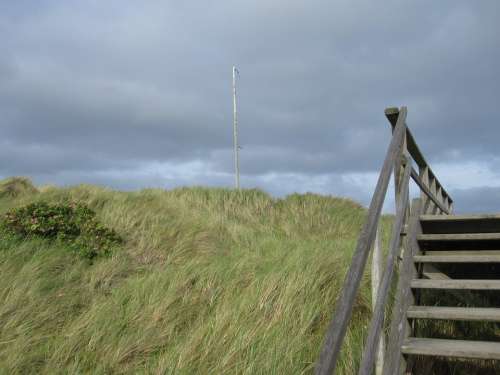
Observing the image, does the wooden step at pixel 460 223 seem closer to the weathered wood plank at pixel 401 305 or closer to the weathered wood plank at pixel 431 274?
the weathered wood plank at pixel 401 305

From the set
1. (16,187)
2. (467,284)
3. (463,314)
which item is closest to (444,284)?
(467,284)

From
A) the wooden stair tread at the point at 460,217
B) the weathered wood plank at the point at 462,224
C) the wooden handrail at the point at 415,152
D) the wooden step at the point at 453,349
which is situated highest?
the wooden handrail at the point at 415,152

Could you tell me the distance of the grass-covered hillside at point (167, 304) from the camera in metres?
4.36

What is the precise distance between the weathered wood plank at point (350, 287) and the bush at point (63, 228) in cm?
497

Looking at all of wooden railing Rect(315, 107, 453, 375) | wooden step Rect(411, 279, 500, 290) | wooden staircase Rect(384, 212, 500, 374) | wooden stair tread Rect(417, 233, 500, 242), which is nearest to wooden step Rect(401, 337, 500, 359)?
wooden staircase Rect(384, 212, 500, 374)

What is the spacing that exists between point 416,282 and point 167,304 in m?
2.72

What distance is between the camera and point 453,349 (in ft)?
11.8

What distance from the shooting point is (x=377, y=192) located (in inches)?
148

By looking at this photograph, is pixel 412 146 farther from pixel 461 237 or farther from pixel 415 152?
pixel 461 237

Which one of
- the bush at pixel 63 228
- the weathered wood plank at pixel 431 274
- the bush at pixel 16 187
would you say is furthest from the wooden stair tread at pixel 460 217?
the bush at pixel 16 187

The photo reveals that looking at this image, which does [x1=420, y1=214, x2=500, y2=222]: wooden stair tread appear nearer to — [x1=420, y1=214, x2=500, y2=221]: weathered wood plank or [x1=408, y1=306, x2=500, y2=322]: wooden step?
Result: [x1=420, y1=214, x2=500, y2=221]: weathered wood plank

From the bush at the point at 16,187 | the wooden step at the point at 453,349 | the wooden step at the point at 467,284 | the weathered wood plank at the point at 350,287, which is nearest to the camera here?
the weathered wood plank at the point at 350,287

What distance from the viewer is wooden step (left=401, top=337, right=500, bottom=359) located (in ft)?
11.6

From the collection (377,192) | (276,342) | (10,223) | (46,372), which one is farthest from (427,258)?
(10,223)
